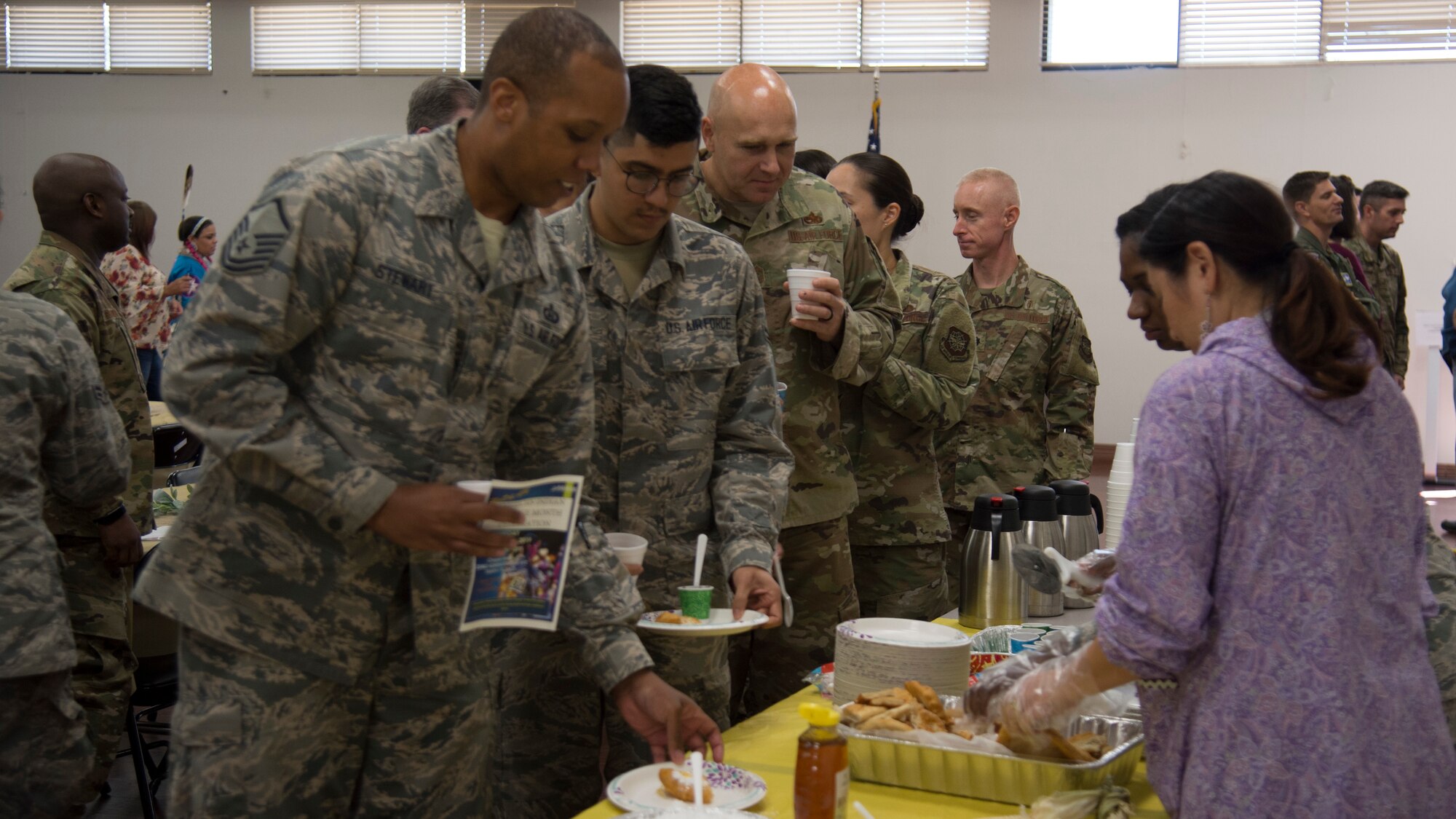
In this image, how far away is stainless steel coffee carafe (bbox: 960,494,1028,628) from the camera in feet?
8.14

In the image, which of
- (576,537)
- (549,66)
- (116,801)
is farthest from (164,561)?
(116,801)

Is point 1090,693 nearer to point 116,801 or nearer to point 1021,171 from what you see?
point 116,801

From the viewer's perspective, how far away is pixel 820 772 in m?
1.37

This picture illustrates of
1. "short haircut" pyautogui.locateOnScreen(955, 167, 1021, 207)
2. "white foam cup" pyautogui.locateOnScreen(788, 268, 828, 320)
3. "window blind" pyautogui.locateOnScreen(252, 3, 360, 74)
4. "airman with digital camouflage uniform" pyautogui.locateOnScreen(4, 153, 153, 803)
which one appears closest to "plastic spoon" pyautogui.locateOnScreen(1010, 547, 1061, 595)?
"white foam cup" pyautogui.locateOnScreen(788, 268, 828, 320)

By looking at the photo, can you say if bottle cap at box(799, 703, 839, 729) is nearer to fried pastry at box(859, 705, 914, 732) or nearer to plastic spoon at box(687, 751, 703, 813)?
plastic spoon at box(687, 751, 703, 813)

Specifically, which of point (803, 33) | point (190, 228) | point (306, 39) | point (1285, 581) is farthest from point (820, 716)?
point (306, 39)

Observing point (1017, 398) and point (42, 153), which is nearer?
point (1017, 398)

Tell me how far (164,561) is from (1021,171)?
8.04 m

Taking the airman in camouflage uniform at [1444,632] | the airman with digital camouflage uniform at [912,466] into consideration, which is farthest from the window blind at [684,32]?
the airman in camouflage uniform at [1444,632]

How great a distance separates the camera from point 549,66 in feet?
4.92

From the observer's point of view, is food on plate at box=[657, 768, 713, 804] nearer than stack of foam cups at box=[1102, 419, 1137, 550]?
Yes

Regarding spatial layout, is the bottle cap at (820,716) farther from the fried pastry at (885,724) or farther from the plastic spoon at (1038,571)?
the plastic spoon at (1038,571)

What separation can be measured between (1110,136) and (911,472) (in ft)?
19.5

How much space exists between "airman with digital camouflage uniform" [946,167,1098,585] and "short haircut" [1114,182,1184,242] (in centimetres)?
216
